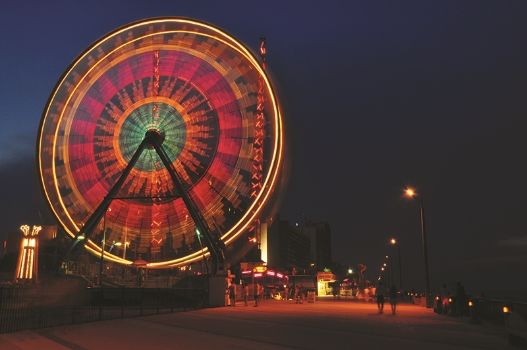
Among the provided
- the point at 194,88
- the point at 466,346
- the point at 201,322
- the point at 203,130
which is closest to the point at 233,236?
the point at 203,130

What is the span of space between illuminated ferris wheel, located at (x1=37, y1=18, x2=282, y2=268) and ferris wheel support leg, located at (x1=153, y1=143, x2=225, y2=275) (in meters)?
0.07

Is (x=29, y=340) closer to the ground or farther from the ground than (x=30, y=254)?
closer to the ground

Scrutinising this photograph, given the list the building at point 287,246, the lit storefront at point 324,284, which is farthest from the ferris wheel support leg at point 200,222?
the building at point 287,246

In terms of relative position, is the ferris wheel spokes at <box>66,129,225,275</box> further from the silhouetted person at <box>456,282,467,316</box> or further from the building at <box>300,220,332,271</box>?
the building at <box>300,220,332,271</box>

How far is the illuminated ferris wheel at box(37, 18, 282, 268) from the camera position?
99.7 ft

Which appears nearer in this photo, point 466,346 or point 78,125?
point 466,346

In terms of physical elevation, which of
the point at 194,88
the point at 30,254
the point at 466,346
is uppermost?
the point at 194,88

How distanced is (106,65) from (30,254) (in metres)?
16.5

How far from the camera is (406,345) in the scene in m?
11.9

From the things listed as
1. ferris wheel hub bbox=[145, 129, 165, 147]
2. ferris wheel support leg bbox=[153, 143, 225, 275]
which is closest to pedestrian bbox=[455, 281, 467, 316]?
ferris wheel support leg bbox=[153, 143, 225, 275]

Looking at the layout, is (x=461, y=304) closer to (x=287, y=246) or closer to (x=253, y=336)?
Answer: (x=253, y=336)

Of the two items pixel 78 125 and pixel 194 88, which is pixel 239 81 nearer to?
pixel 194 88

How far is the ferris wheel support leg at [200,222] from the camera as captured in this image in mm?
30328

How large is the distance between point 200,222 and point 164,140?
4978mm
